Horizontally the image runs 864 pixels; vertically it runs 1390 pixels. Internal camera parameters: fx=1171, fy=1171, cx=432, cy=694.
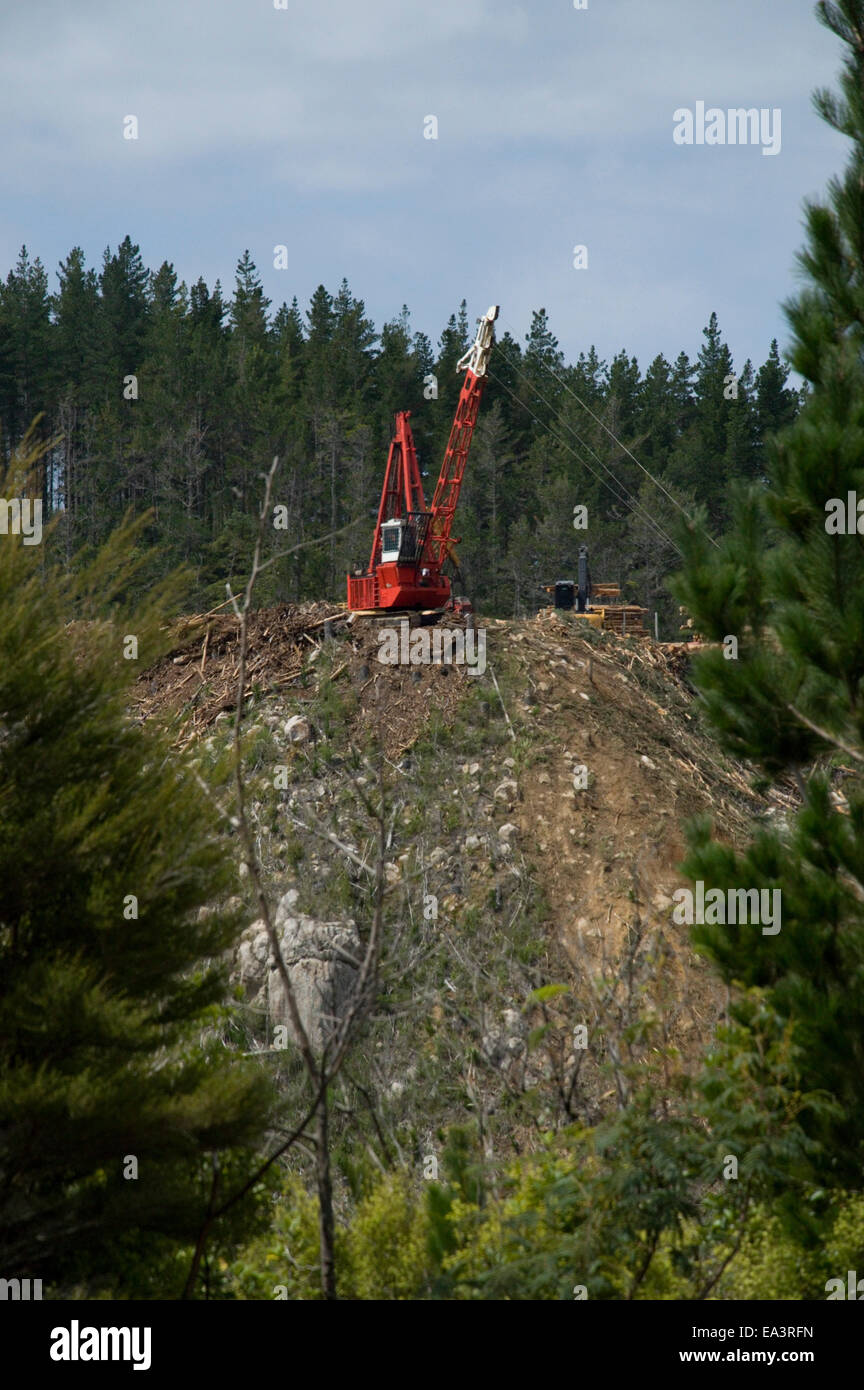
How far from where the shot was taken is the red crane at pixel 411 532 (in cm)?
2103

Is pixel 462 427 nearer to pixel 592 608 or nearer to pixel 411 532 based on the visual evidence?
pixel 411 532

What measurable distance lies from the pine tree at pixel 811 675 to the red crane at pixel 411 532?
1523 centimetres

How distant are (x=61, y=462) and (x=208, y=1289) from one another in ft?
173

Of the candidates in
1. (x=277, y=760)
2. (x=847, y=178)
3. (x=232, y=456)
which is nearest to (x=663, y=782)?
(x=277, y=760)

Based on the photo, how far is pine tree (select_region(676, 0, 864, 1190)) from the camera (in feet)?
16.3

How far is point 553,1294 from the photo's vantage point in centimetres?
433

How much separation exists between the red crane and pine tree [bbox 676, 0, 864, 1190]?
50.0ft

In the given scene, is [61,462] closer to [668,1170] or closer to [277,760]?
[277,760]

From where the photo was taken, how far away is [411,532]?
20.9 meters

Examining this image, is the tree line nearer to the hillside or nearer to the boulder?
the hillside

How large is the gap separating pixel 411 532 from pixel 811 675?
1589 cm

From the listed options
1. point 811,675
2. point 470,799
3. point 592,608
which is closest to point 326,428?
point 592,608

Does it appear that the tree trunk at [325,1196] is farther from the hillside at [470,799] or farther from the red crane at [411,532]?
the red crane at [411,532]

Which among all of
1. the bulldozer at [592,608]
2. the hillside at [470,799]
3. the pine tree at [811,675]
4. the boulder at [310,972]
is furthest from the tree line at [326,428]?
the pine tree at [811,675]
